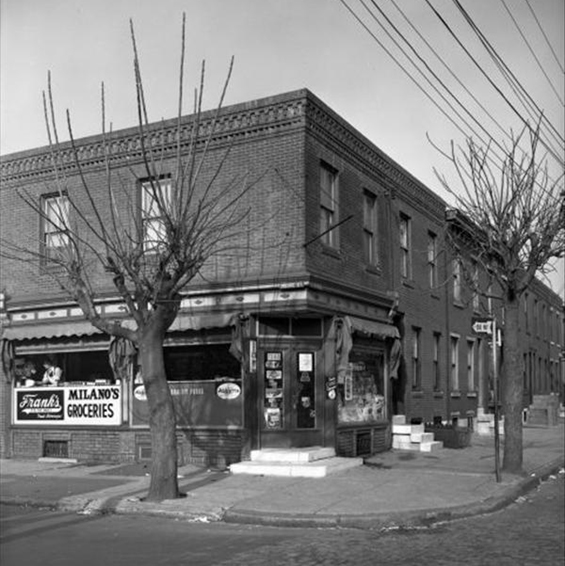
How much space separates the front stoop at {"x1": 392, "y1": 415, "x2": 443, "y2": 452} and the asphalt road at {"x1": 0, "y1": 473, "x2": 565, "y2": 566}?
7.49 metres

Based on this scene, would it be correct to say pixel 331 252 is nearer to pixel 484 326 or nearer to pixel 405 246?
pixel 484 326

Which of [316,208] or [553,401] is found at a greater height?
[316,208]

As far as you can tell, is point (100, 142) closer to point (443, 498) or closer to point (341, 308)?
point (341, 308)

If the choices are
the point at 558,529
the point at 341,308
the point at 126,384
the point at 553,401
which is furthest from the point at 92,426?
the point at 553,401

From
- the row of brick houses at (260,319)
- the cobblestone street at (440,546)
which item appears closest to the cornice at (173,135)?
the row of brick houses at (260,319)

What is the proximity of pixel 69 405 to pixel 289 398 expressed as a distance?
5.03m

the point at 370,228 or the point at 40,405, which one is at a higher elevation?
the point at 370,228

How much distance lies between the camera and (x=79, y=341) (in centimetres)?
1675

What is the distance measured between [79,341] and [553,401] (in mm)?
20865

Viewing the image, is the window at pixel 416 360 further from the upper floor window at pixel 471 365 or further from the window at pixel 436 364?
the upper floor window at pixel 471 365

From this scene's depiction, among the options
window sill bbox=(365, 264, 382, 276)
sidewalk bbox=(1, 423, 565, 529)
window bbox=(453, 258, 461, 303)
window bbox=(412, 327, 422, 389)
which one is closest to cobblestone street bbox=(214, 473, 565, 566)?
sidewalk bbox=(1, 423, 565, 529)

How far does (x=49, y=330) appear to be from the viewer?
54.5 feet

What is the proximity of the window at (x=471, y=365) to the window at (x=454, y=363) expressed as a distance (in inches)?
46.9

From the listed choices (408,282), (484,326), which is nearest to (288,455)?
(484,326)
